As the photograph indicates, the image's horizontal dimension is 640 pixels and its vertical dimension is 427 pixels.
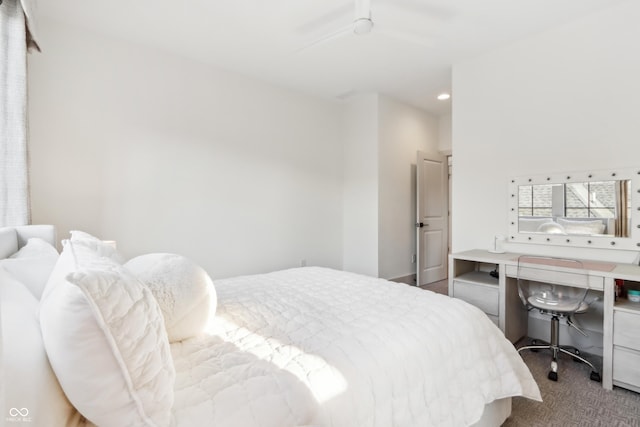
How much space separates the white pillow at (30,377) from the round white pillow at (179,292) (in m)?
0.36

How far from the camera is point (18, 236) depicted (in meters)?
1.86

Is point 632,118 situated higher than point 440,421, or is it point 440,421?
point 632,118

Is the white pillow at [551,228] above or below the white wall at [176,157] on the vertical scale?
below

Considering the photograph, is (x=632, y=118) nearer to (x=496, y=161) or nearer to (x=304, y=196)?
(x=496, y=161)

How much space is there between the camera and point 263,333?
1.26 m

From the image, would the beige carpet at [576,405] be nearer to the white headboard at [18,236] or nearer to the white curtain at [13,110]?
the white headboard at [18,236]

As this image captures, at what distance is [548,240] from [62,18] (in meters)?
4.52

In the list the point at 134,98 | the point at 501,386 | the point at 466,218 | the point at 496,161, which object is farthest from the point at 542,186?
the point at 134,98

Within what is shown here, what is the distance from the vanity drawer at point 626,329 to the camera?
1.95 meters

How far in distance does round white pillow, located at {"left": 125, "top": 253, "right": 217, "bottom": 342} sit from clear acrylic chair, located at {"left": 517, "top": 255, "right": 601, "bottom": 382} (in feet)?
7.52

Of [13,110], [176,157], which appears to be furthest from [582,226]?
[13,110]

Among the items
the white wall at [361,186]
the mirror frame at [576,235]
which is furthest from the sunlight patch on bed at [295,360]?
the white wall at [361,186]

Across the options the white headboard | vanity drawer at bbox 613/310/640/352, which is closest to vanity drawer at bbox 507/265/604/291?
vanity drawer at bbox 613/310/640/352

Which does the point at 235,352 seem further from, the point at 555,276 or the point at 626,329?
the point at 626,329
